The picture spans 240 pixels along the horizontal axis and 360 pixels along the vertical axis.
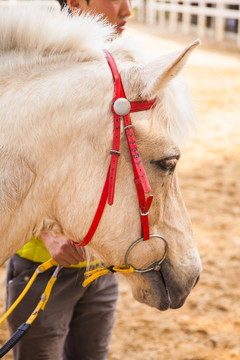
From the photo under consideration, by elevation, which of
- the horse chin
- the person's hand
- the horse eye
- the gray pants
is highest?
the horse eye

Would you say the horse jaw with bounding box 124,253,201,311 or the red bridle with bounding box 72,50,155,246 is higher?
the red bridle with bounding box 72,50,155,246

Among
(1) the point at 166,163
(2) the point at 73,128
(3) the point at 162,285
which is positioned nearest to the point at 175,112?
(1) the point at 166,163

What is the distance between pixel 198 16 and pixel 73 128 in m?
20.5

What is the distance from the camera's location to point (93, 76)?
1.44 m

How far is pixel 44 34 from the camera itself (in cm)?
146

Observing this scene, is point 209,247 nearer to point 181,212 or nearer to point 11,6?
point 181,212

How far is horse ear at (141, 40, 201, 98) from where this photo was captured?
1.30 meters

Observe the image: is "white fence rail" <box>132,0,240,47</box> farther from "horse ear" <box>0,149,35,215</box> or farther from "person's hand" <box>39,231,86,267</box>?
"horse ear" <box>0,149,35,215</box>

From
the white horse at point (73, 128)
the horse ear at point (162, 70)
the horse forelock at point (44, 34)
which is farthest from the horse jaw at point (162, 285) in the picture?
the horse forelock at point (44, 34)

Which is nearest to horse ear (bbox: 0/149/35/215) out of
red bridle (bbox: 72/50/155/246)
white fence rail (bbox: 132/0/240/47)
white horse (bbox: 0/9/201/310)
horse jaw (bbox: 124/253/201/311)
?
white horse (bbox: 0/9/201/310)

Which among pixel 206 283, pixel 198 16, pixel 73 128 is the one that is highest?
pixel 73 128

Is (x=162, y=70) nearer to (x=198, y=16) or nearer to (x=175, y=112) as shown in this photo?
(x=175, y=112)

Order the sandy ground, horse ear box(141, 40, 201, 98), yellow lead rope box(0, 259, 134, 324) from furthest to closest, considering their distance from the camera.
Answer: the sandy ground, yellow lead rope box(0, 259, 134, 324), horse ear box(141, 40, 201, 98)

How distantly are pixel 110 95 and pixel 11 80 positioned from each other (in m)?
0.31
